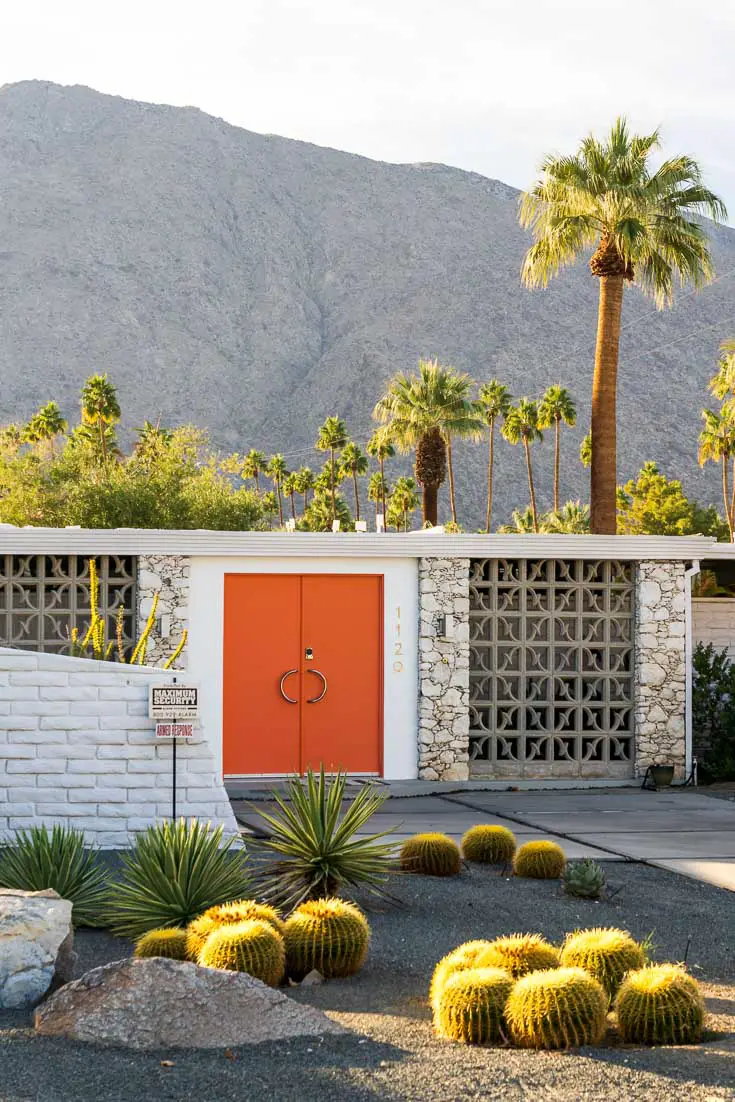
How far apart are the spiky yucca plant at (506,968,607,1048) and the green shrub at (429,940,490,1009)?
0.48 metres

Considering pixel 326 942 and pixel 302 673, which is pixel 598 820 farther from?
pixel 326 942

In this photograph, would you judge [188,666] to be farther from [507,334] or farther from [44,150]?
[44,150]

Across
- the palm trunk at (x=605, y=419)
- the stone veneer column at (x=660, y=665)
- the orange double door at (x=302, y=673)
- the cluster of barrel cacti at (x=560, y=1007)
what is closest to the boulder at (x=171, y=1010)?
the cluster of barrel cacti at (x=560, y=1007)

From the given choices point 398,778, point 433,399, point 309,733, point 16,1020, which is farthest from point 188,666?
point 433,399

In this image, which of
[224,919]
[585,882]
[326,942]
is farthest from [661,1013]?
[585,882]

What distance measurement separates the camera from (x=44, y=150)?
174 m

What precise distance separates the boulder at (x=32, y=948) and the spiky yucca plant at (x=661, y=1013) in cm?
270

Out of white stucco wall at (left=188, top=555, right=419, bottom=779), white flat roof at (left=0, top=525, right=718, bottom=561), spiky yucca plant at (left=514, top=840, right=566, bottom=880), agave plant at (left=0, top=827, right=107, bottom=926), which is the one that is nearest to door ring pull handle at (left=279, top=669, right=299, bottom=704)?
white stucco wall at (left=188, top=555, right=419, bottom=779)

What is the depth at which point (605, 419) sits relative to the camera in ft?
80.6

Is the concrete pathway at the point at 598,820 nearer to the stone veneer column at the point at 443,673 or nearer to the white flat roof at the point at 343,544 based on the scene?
the stone veneer column at the point at 443,673

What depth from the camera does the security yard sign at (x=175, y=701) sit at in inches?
432

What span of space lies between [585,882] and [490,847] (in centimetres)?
137

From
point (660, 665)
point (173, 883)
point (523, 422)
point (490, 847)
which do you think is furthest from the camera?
point (523, 422)

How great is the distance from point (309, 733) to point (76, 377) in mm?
109467
